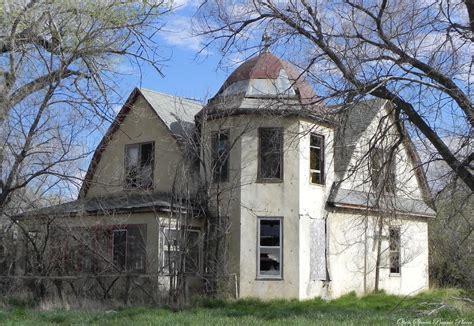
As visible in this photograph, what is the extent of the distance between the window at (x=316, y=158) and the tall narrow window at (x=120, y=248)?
21.2 ft

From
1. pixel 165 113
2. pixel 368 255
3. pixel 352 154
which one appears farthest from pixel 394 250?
pixel 165 113

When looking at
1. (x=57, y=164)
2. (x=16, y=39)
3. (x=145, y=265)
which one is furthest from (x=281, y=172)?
(x=16, y=39)

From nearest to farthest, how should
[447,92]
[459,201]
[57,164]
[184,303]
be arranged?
1. [447,92]
2. [459,201]
3. [57,164]
4. [184,303]

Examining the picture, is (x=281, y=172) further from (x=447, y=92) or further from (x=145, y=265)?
(x=447, y=92)

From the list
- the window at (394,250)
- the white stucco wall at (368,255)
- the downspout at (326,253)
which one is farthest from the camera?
the window at (394,250)

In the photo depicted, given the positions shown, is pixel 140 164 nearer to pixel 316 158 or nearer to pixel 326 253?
pixel 316 158

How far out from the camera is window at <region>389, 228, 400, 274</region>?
25170 mm

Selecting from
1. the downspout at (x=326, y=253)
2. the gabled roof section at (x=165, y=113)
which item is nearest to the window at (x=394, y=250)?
the downspout at (x=326, y=253)

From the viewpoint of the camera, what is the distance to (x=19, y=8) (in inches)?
451

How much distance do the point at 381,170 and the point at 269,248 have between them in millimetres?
7563

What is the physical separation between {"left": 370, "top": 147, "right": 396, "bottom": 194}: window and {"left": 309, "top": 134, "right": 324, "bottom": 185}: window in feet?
23.0

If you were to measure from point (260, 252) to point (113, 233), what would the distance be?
4.85m

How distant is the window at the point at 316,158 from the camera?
21719mm

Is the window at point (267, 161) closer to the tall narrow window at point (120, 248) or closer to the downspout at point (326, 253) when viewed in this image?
→ the downspout at point (326, 253)
